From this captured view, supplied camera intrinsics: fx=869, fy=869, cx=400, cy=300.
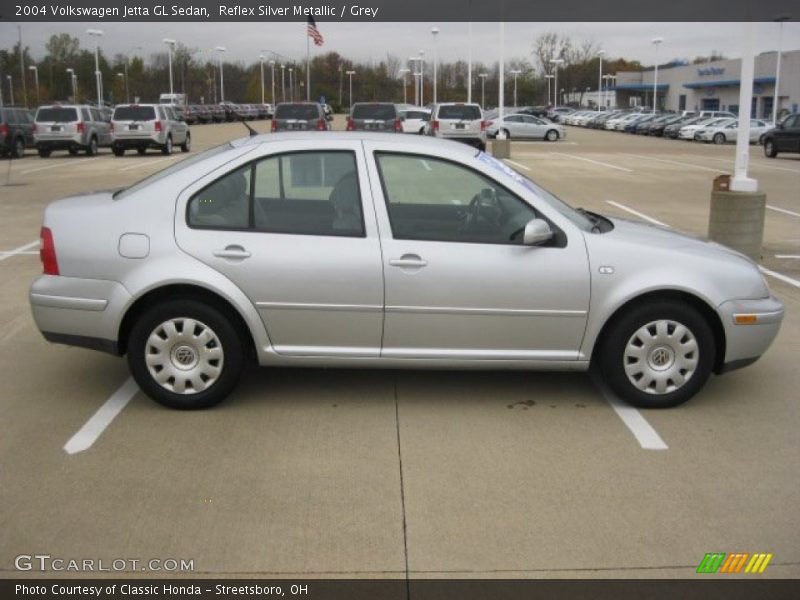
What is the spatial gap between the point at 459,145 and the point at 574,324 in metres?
1.43

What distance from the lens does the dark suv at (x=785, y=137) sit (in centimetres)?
3106

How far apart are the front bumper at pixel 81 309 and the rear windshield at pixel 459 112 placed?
26539 millimetres

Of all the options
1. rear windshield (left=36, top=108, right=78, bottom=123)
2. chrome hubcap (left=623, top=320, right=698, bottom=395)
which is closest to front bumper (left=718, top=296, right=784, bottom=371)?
chrome hubcap (left=623, top=320, right=698, bottom=395)

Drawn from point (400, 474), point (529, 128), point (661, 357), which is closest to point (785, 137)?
point (529, 128)

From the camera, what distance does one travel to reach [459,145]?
568cm

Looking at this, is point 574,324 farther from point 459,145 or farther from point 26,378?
point 26,378

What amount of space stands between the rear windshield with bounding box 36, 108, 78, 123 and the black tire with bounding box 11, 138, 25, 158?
1027 millimetres

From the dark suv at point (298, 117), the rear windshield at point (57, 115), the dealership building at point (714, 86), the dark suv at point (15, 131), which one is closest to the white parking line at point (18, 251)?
the dark suv at point (298, 117)

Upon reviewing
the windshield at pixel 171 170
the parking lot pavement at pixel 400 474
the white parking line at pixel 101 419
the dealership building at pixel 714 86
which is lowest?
the parking lot pavement at pixel 400 474

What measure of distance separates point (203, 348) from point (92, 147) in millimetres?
28692

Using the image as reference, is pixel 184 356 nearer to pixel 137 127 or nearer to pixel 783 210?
pixel 783 210

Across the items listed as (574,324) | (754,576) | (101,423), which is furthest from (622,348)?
(101,423)

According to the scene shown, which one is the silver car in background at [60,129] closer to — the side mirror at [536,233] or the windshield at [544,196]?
the windshield at [544,196]
